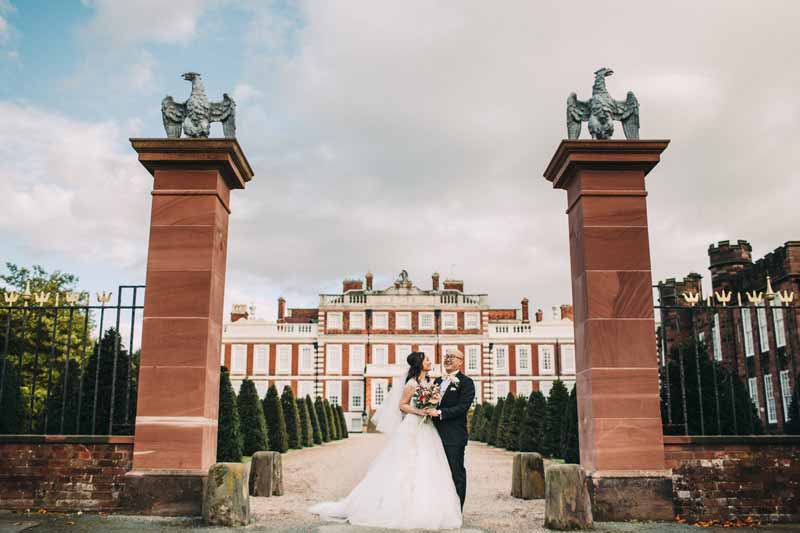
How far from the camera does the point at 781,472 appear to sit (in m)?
7.95

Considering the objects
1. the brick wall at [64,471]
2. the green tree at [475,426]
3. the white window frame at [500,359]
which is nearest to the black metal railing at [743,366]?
the brick wall at [64,471]

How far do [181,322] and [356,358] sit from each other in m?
49.2

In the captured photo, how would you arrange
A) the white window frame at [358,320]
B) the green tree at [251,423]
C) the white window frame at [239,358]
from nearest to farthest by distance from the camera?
the green tree at [251,423] → the white window frame at [239,358] → the white window frame at [358,320]

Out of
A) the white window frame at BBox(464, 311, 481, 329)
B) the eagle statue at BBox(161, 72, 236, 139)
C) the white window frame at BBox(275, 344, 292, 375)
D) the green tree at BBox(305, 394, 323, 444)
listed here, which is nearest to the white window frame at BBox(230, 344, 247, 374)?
the white window frame at BBox(275, 344, 292, 375)

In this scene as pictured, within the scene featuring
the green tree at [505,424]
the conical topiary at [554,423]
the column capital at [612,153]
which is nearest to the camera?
the column capital at [612,153]

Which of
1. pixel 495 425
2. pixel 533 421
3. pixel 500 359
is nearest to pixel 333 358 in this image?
pixel 500 359

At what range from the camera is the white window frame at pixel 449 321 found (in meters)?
57.2

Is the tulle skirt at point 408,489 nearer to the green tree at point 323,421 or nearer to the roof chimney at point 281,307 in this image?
the green tree at point 323,421

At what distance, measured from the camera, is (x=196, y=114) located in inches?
337

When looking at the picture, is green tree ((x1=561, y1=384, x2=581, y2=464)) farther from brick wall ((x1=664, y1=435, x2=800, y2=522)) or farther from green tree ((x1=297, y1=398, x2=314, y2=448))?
green tree ((x1=297, y1=398, x2=314, y2=448))

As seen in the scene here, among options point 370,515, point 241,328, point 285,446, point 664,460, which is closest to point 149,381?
point 370,515

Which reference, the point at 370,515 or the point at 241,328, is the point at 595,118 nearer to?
the point at 370,515

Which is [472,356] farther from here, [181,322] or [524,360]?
[181,322]

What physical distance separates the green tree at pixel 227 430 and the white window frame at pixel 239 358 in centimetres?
3992
